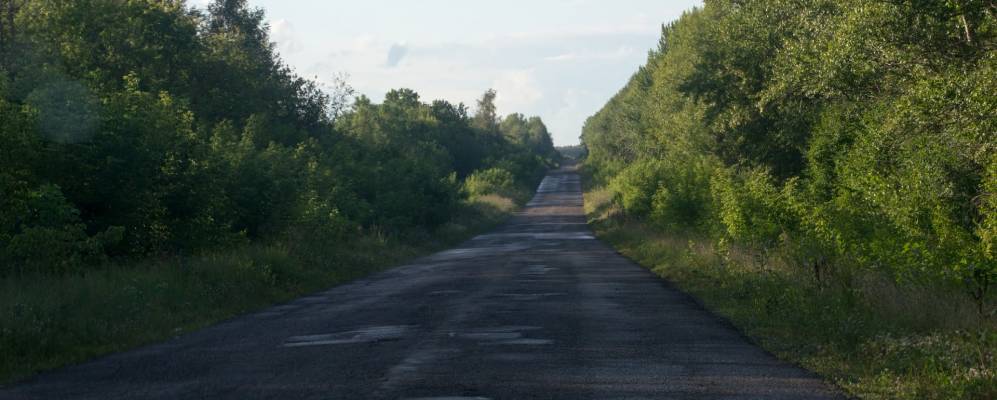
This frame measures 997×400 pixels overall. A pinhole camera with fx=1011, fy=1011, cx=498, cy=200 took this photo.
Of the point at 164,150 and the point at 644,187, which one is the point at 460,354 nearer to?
the point at 164,150

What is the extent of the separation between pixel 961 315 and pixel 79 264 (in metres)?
16.3

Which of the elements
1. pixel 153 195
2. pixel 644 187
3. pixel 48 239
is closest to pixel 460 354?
pixel 48 239

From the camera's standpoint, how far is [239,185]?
3044cm

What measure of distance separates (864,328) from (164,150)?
17.7m

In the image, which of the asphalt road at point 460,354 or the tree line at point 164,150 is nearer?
the asphalt road at point 460,354

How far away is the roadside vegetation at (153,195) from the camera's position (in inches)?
687

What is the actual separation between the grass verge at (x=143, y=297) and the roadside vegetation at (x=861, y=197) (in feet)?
30.8

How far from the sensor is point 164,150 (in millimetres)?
25000

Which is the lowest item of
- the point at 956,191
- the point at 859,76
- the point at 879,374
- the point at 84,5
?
the point at 879,374

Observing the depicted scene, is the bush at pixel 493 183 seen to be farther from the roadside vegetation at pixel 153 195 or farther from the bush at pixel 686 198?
the bush at pixel 686 198

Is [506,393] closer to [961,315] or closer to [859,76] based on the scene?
[961,315]

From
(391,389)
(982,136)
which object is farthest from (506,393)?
(982,136)

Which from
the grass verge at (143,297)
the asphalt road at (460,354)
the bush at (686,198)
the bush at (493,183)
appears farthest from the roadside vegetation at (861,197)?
the bush at (493,183)

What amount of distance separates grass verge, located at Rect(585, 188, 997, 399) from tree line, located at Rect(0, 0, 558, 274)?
42.2 feet
